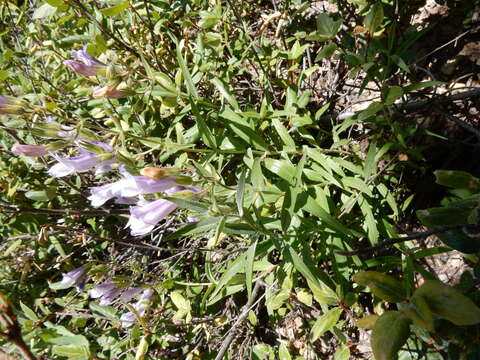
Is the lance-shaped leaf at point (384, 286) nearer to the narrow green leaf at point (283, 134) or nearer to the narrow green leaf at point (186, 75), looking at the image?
the narrow green leaf at point (283, 134)

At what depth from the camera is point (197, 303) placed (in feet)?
7.37

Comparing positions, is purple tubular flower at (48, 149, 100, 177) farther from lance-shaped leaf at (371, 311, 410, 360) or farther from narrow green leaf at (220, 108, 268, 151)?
lance-shaped leaf at (371, 311, 410, 360)

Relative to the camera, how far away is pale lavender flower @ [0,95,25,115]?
1.49m

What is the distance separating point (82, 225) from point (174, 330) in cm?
117

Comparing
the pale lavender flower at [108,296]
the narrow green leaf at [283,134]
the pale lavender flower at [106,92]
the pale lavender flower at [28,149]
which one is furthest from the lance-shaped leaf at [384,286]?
the pale lavender flower at [108,296]

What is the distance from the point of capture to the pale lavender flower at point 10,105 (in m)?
1.49

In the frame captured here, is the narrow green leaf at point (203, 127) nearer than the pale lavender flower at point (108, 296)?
Yes

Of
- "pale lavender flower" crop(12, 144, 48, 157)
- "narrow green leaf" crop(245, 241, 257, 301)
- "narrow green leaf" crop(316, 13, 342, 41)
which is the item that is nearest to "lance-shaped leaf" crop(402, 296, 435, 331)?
"narrow green leaf" crop(245, 241, 257, 301)

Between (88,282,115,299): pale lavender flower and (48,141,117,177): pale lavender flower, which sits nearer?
(48,141,117,177): pale lavender flower

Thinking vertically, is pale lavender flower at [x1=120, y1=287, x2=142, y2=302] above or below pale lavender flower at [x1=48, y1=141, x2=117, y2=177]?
below

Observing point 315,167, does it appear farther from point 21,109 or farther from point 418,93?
point 21,109

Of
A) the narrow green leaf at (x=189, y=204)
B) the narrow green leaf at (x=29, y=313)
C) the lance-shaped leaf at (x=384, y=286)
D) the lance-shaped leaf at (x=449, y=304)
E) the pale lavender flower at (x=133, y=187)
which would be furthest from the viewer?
the narrow green leaf at (x=29, y=313)

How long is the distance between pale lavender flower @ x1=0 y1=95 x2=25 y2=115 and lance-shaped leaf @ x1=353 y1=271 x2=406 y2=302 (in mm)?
1399

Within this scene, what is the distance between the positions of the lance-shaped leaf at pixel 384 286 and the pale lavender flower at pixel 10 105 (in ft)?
4.59
